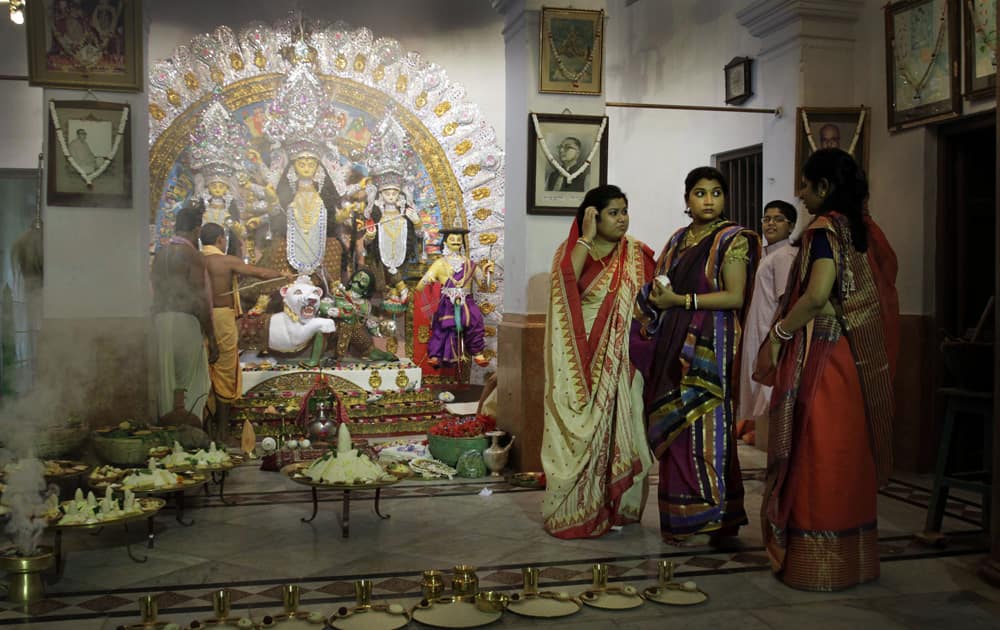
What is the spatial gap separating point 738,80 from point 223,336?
595 centimetres

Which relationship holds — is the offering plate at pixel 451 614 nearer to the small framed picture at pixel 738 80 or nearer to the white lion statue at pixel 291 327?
the white lion statue at pixel 291 327

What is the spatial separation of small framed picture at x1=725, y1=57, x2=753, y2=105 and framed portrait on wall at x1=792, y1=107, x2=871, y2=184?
78.8 inches

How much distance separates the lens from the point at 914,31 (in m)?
6.86

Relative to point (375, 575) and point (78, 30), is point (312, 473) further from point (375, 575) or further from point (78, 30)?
point (78, 30)

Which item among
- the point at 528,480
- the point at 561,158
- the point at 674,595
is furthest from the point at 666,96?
the point at 674,595

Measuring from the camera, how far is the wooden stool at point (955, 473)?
186 inches

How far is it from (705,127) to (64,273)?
753 centimetres

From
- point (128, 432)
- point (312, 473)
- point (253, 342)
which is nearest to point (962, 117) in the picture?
point (312, 473)

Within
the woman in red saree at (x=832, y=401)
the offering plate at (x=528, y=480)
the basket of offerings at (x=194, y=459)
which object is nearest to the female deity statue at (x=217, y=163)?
the basket of offerings at (x=194, y=459)

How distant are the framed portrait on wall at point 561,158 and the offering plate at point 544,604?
351cm

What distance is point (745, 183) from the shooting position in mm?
10164

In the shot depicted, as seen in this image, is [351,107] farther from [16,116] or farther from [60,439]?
[60,439]

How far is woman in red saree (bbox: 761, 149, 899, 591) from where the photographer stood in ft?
13.5

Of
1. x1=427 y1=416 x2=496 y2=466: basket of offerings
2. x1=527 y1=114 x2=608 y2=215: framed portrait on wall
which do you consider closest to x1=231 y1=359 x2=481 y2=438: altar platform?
x1=427 y1=416 x2=496 y2=466: basket of offerings
